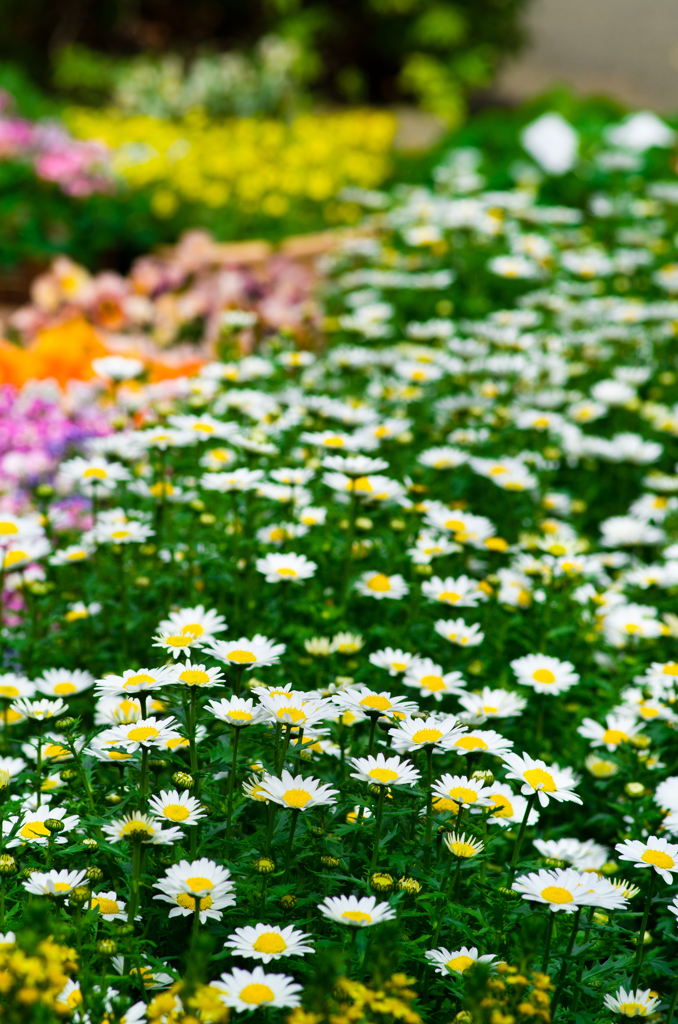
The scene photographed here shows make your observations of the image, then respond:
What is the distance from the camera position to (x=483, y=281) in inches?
185

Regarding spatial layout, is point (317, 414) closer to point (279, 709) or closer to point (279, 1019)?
point (279, 709)

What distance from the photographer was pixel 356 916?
124 centimetres

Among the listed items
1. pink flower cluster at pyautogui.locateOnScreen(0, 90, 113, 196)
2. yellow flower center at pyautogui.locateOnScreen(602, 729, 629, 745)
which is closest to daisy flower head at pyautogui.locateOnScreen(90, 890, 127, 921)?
yellow flower center at pyautogui.locateOnScreen(602, 729, 629, 745)

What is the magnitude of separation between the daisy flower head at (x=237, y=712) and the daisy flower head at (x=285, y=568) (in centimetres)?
64

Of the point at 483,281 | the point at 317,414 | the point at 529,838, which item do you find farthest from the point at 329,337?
the point at 529,838

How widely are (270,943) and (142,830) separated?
8.0 inches

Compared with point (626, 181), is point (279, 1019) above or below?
below

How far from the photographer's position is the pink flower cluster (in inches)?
206

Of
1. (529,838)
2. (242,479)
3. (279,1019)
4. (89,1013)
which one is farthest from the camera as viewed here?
(242,479)

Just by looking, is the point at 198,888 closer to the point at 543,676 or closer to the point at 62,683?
the point at 62,683

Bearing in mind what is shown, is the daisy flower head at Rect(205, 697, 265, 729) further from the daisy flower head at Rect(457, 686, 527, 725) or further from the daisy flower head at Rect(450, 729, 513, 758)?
the daisy flower head at Rect(457, 686, 527, 725)

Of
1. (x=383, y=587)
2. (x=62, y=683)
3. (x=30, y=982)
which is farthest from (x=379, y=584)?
(x=30, y=982)

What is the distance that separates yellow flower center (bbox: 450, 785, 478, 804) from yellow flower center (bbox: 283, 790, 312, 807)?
21 centimetres

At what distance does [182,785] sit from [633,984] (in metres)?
0.68
